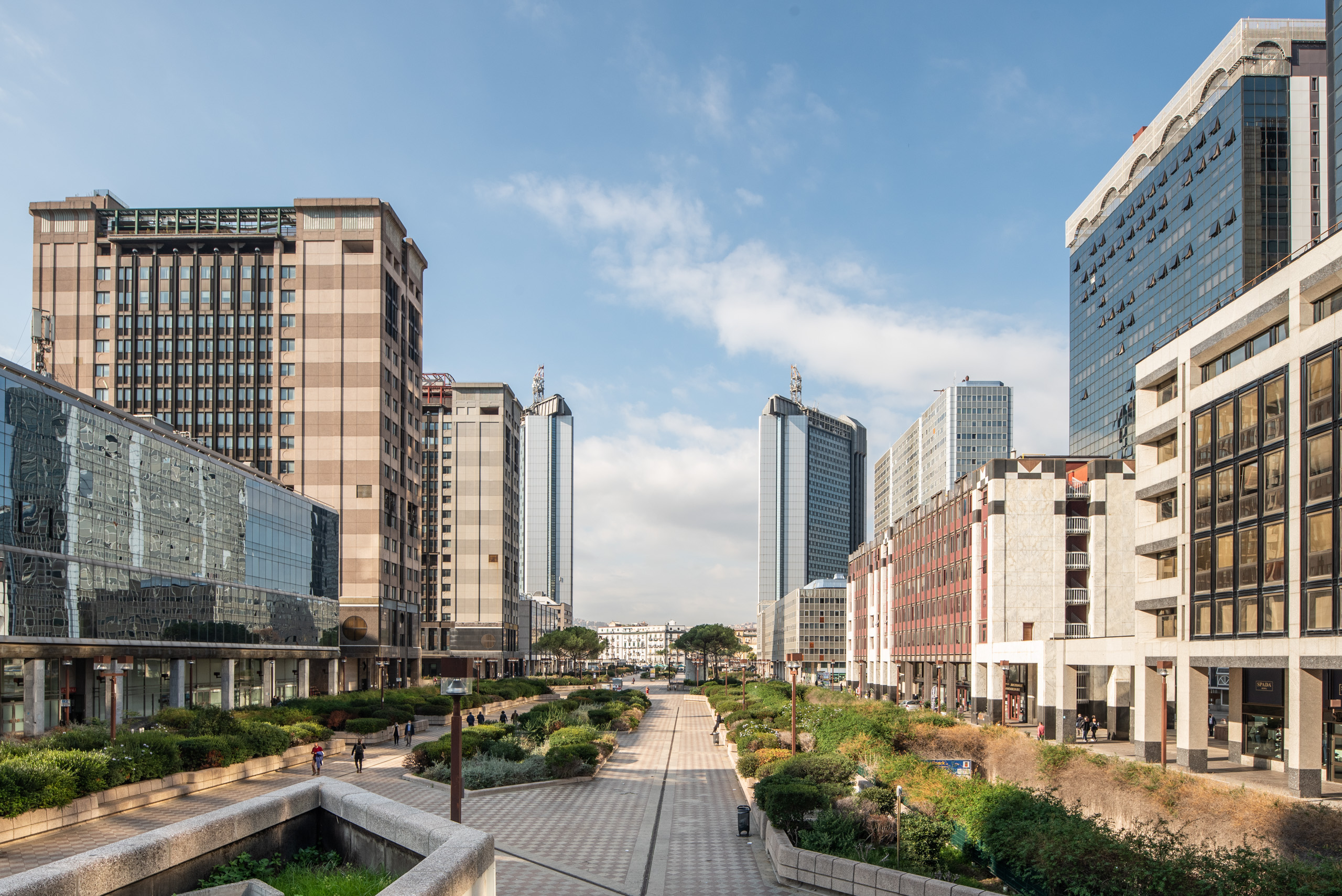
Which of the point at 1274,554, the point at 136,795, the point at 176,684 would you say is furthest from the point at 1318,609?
the point at 176,684

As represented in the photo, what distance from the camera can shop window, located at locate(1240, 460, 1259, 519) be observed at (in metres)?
36.4

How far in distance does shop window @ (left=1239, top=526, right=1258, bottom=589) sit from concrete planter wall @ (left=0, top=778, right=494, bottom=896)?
34668 millimetres

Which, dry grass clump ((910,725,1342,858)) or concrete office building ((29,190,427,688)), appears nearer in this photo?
dry grass clump ((910,725,1342,858))

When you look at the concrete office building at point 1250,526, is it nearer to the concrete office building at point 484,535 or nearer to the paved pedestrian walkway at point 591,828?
the paved pedestrian walkway at point 591,828

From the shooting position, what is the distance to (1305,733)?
3209 centimetres

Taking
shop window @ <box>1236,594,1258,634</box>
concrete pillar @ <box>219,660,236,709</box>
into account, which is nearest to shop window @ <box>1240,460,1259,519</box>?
shop window @ <box>1236,594,1258,634</box>

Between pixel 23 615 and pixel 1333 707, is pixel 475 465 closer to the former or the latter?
pixel 23 615

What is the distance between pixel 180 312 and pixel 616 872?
96309 mm

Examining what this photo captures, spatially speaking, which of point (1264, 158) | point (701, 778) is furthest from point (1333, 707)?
point (1264, 158)

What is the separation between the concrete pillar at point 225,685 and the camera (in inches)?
2645

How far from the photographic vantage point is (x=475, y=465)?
142 meters

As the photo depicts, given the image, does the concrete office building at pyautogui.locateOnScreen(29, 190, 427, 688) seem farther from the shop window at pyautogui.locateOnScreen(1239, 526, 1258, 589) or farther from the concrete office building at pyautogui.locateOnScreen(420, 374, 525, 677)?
the shop window at pyautogui.locateOnScreen(1239, 526, 1258, 589)

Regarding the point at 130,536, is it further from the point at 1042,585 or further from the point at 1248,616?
the point at 1042,585

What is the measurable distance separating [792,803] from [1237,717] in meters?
29.3
